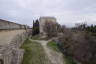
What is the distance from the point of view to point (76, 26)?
25.7 m

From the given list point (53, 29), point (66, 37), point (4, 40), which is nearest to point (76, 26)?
point (53, 29)

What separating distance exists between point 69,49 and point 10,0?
329 inches

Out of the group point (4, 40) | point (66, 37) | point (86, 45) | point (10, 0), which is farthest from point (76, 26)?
point (4, 40)

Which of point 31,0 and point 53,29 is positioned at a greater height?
point 31,0

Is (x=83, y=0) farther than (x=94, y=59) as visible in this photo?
Yes

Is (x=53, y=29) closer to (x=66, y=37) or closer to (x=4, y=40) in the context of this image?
(x=66, y=37)

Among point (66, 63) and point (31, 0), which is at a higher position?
point (31, 0)

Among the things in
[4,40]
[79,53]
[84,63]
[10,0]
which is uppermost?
[10,0]

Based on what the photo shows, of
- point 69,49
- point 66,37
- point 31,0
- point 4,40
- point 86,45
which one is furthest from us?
point 66,37

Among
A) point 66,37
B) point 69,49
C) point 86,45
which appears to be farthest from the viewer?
point 66,37

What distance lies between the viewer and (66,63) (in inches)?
376

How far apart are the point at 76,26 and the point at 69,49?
14413 millimetres

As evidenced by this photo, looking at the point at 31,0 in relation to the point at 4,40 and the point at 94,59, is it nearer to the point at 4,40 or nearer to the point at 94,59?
the point at 4,40

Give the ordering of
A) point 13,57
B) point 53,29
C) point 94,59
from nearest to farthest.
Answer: point 13,57 → point 94,59 → point 53,29
